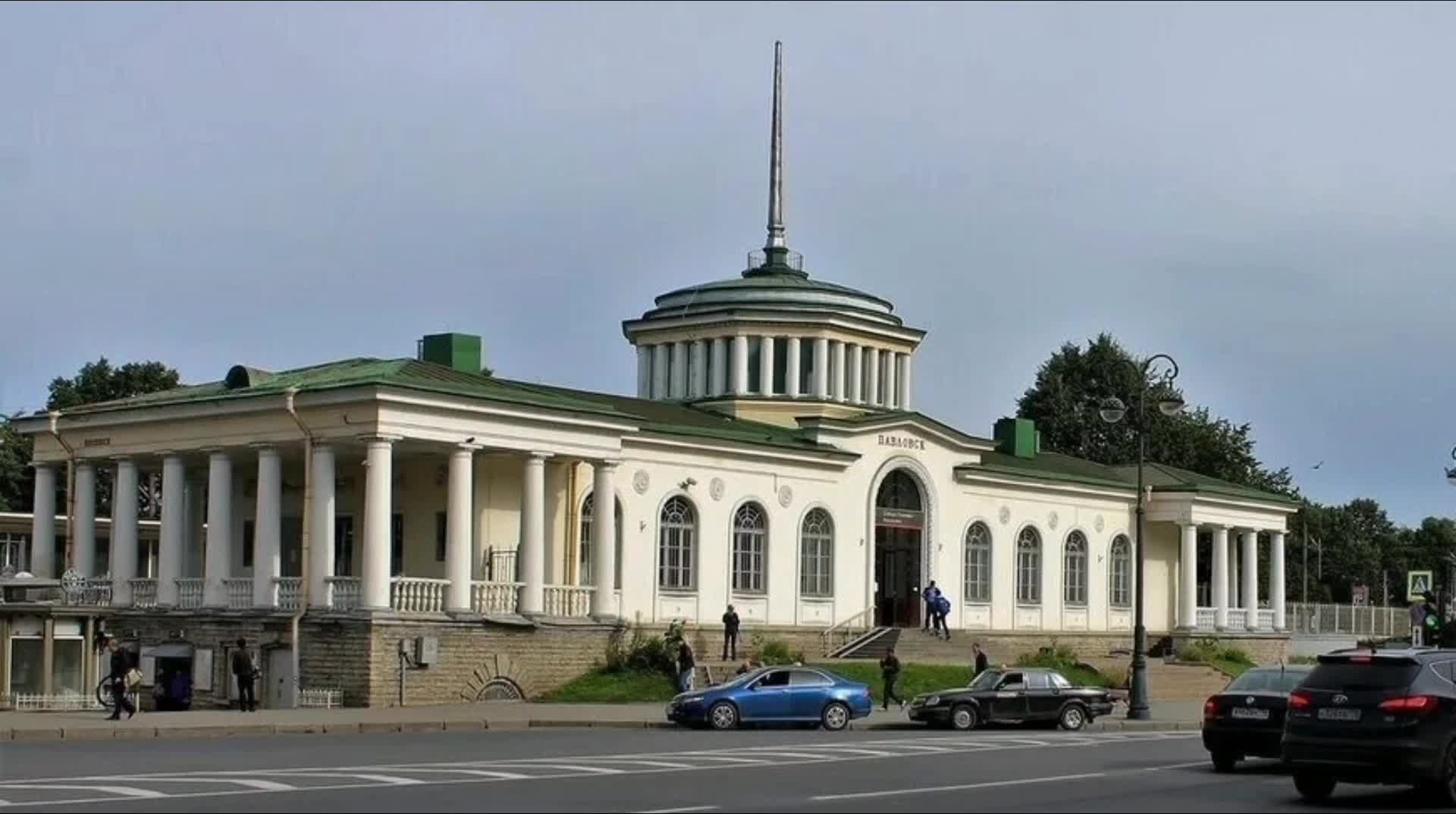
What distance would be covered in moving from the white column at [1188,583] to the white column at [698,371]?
53.5 feet

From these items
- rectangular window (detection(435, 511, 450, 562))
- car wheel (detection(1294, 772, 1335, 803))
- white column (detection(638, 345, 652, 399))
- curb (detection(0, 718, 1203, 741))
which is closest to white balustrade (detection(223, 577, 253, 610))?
rectangular window (detection(435, 511, 450, 562))

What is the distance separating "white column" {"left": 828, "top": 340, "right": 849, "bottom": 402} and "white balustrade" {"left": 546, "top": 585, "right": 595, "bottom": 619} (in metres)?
14.7

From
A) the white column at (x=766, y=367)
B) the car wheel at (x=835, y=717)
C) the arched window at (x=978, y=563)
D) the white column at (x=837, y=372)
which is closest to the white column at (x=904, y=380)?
the white column at (x=837, y=372)

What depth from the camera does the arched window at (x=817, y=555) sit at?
53.3 meters

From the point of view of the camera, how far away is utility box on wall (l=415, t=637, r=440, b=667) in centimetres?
4144

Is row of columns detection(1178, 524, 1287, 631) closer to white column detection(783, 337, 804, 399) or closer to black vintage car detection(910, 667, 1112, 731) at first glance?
white column detection(783, 337, 804, 399)

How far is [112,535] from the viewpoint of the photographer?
4838 centimetres

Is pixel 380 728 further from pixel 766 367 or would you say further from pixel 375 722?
pixel 766 367

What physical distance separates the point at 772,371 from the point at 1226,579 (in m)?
17.5

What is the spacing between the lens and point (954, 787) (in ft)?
76.0

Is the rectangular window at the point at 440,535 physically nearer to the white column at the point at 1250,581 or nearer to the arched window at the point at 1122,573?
the arched window at the point at 1122,573

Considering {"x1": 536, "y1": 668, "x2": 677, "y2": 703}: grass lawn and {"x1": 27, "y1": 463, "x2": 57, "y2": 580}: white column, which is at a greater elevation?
{"x1": 27, "y1": 463, "x2": 57, "y2": 580}: white column

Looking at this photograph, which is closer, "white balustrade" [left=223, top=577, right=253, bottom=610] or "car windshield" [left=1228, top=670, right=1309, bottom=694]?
"car windshield" [left=1228, top=670, right=1309, bottom=694]

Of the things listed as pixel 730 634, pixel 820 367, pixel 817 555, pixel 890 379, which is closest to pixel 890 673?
pixel 730 634
